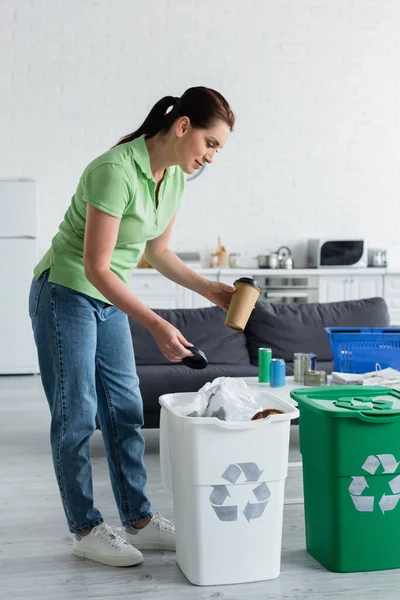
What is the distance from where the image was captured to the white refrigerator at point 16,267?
635cm

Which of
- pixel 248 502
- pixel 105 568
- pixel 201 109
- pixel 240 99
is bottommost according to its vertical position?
pixel 105 568

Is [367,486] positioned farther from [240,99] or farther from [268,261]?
[240,99]

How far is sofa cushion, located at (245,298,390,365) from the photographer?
4.57 meters

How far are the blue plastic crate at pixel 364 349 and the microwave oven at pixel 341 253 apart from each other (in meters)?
3.50

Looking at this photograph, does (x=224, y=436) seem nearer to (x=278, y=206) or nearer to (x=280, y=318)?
(x=280, y=318)

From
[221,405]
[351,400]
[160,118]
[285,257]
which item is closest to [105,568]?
[221,405]

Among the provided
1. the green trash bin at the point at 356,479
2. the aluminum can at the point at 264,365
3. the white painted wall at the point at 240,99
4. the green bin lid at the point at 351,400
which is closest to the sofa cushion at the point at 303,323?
the aluminum can at the point at 264,365

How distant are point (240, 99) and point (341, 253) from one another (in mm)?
1674

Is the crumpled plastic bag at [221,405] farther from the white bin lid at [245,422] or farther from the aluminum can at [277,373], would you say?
the aluminum can at [277,373]

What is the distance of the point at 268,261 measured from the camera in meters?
6.94

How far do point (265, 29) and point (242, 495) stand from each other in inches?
228

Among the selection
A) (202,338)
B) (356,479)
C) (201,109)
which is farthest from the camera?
(202,338)

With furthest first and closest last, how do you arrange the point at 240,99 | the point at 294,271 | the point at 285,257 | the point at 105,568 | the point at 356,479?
the point at 240,99, the point at 285,257, the point at 294,271, the point at 105,568, the point at 356,479

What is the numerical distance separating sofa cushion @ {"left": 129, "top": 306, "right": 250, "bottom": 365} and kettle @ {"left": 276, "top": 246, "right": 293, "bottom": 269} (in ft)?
7.75
